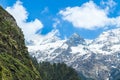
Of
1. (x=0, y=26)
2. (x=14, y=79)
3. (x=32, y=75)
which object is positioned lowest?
(x=14, y=79)

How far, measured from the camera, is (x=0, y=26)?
651 ft

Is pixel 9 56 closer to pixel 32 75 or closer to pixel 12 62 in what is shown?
pixel 12 62

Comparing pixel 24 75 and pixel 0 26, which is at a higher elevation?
pixel 0 26

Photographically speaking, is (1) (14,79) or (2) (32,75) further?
(2) (32,75)

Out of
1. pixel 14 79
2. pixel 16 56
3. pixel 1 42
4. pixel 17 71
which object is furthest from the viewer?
pixel 16 56

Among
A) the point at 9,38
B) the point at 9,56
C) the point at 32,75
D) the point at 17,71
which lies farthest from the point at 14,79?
the point at 9,38

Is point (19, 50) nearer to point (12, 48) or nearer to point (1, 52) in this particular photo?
point (12, 48)

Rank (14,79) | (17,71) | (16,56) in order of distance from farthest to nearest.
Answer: (16,56)
(17,71)
(14,79)

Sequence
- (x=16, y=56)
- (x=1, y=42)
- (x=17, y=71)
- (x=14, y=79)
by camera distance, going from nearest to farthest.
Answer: (x=14, y=79) → (x=17, y=71) → (x=1, y=42) → (x=16, y=56)

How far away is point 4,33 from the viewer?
195 m

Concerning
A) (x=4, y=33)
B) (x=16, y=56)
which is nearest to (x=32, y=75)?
(x=16, y=56)

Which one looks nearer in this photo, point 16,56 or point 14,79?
point 14,79

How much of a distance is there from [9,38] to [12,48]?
805 centimetres

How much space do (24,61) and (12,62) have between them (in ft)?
97.6
